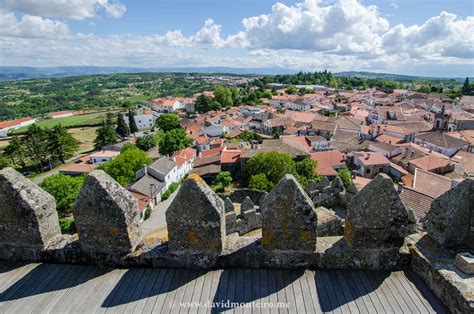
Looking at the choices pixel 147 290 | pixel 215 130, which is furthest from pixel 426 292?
pixel 215 130

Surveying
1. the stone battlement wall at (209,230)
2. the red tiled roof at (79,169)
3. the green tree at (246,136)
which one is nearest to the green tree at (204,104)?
the green tree at (246,136)

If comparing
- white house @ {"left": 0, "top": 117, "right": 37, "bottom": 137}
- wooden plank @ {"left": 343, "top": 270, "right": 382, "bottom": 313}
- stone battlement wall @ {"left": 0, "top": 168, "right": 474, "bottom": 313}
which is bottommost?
white house @ {"left": 0, "top": 117, "right": 37, "bottom": 137}

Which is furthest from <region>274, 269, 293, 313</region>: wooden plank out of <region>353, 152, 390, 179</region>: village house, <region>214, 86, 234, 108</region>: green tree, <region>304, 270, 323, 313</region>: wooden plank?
<region>214, 86, 234, 108</region>: green tree

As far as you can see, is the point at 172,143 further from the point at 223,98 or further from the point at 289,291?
the point at 223,98

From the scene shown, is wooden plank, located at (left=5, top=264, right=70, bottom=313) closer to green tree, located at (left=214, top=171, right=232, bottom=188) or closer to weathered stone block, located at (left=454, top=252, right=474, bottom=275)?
weathered stone block, located at (left=454, top=252, right=474, bottom=275)

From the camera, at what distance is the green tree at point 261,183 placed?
3342 cm

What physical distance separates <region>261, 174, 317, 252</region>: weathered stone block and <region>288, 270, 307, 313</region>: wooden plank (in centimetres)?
44

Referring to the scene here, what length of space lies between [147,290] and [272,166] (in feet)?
103

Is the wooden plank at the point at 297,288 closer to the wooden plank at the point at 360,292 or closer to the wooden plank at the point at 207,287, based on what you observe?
the wooden plank at the point at 360,292

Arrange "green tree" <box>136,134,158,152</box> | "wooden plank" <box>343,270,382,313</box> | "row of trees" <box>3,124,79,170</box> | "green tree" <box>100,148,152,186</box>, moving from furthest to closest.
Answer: "green tree" <box>136,134,158,152</box> → "row of trees" <box>3,124,79,170</box> → "green tree" <box>100,148,152,186</box> → "wooden plank" <box>343,270,382,313</box>

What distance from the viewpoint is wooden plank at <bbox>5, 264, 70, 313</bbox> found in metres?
4.79

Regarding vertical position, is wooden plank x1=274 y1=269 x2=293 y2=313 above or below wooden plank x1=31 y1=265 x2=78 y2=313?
above

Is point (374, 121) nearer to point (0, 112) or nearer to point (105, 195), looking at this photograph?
point (105, 195)

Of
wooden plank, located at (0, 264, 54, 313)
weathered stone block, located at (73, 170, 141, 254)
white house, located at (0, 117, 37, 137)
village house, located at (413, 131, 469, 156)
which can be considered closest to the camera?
wooden plank, located at (0, 264, 54, 313)
